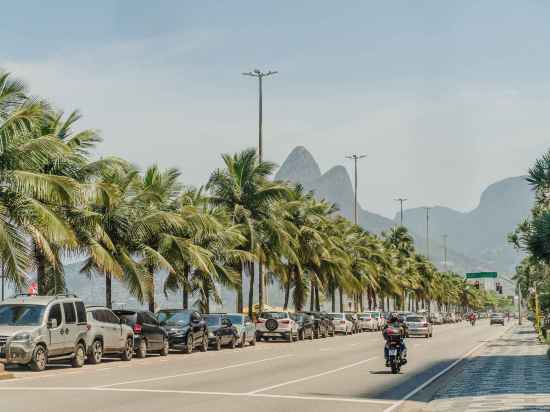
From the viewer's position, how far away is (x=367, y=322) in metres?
74.1

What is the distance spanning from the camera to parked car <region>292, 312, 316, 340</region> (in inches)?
2026

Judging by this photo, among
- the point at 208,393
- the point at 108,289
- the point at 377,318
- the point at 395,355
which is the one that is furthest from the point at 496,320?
the point at 208,393

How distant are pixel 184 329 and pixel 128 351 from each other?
5137mm

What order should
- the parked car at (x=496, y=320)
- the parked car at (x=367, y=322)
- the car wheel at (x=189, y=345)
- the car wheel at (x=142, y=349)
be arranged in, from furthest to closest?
1. the parked car at (x=496, y=320)
2. the parked car at (x=367, y=322)
3. the car wheel at (x=189, y=345)
4. the car wheel at (x=142, y=349)

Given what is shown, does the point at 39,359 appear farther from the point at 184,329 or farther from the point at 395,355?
the point at 184,329

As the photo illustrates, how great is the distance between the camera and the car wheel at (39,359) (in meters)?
23.7

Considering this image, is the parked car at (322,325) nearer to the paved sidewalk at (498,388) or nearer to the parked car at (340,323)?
the parked car at (340,323)

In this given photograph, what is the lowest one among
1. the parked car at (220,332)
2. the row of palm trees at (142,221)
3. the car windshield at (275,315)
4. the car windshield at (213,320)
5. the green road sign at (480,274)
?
the parked car at (220,332)

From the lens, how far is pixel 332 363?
28812 millimetres

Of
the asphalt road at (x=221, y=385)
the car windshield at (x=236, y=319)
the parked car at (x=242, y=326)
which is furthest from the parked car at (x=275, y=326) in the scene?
the asphalt road at (x=221, y=385)

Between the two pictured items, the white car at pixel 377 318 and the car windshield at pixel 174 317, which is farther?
the white car at pixel 377 318

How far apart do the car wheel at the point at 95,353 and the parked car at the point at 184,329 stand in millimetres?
6655

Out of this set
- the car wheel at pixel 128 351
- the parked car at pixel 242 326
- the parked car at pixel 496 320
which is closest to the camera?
the car wheel at pixel 128 351

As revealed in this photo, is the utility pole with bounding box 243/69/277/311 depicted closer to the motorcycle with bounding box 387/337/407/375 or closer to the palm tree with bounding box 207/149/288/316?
the palm tree with bounding box 207/149/288/316
